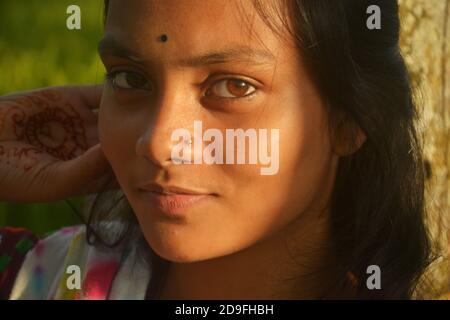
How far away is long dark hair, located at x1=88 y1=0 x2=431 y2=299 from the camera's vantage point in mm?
1499

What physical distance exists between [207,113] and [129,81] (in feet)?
0.61

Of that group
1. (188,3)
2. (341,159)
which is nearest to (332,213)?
(341,159)

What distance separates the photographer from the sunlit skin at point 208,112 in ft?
4.43

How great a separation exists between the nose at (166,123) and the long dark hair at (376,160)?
0.85 feet

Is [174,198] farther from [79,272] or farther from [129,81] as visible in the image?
[79,272]

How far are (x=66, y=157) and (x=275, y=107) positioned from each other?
2.27 ft

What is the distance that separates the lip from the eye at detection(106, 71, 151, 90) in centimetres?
19

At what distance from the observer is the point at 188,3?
135 centimetres

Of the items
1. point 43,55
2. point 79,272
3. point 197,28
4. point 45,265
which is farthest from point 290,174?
point 43,55

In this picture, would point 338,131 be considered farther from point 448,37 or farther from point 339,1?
point 448,37

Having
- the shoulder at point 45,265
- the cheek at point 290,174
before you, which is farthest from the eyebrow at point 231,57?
the shoulder at point 45,265

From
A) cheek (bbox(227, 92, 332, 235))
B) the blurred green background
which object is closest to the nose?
cheek (bbox(227, 92, 332, 235))

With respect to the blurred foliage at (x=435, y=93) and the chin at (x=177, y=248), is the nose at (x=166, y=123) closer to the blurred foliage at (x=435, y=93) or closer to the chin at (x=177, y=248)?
the chin at (x=177, y=248)

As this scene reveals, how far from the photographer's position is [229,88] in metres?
1.39
